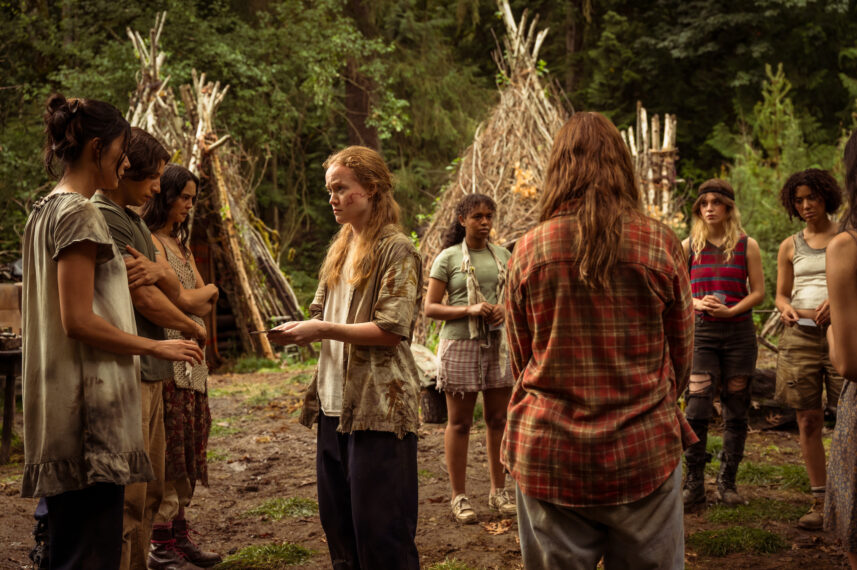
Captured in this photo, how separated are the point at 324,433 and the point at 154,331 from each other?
2.82 feet

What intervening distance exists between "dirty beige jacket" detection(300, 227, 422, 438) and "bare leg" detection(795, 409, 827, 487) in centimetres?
306

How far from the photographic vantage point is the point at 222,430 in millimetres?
8062

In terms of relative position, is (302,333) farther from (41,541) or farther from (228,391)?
(228,391)

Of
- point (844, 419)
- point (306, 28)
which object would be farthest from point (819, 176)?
point (306, 28)

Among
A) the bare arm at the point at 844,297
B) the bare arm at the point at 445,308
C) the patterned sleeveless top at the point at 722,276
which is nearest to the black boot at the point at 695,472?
the patterned sleeveless top at the point at 722,276

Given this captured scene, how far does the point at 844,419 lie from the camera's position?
265cm

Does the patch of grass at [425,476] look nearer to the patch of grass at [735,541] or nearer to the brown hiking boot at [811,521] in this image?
the patch of grass at [735,541]

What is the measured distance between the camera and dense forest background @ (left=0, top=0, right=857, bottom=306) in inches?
635

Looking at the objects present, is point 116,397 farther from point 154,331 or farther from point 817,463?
point 817,463

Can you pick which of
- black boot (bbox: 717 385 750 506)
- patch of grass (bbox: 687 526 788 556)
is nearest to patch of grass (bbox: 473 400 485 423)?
black boot (bbox: 717 385 750 506)

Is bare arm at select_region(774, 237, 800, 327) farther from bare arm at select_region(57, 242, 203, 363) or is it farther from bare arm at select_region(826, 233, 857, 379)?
bare arm at select_region(57, 242, 203, 363)

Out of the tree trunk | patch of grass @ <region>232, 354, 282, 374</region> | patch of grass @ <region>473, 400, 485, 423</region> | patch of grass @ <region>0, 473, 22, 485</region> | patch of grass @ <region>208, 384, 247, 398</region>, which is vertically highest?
the tree trunk

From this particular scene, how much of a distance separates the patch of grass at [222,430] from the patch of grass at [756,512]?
4850mm

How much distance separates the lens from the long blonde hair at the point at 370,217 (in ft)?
10.0
